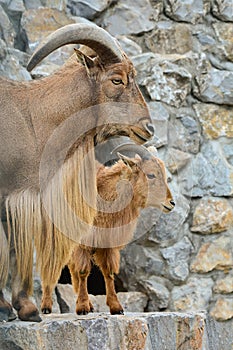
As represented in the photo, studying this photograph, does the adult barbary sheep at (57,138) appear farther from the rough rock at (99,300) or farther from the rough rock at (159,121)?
the rough rock at (159,121)

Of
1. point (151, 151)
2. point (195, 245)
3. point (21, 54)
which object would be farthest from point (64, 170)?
point (195, 245)

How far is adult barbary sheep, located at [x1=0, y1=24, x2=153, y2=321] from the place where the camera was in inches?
129

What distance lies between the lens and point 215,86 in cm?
593

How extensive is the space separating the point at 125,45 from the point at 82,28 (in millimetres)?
2426

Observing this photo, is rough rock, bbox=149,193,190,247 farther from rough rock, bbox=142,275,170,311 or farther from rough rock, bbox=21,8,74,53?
rough rock, bbox=21,8,74,53

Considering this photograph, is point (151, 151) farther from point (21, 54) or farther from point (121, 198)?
point (21, 54)

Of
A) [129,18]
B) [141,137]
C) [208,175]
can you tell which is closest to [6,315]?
[141,137]

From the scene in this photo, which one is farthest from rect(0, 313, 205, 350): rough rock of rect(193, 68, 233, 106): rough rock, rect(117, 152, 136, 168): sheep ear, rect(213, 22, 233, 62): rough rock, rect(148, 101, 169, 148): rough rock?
rect(213, 22, 233, 62): rough rock

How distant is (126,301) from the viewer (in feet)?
17.5

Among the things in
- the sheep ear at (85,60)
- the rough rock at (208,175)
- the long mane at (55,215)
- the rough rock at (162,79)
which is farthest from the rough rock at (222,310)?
the sheep ear at (85,60)

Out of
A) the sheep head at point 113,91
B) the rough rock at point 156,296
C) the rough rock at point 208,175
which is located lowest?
the rough rock at point 156,296

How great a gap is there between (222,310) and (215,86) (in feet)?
5.87

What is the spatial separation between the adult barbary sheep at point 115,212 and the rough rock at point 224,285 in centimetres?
168

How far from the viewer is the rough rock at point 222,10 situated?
6086 mm
